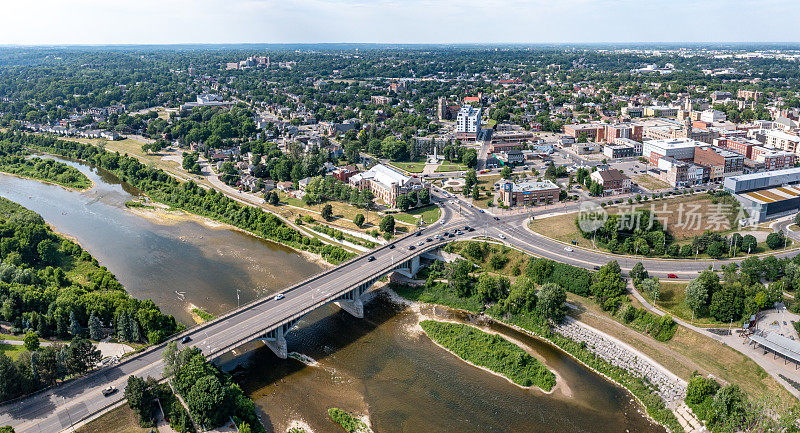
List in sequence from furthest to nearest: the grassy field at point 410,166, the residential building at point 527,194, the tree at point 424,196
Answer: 1. the grassy field at point 410,166
2. the tree at point 424,196
3. the residential building at point 527,194

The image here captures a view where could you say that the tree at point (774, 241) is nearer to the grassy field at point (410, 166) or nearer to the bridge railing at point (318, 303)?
the bridge railing at point (318, 303)

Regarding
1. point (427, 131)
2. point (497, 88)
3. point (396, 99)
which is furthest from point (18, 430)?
point (497, 88)

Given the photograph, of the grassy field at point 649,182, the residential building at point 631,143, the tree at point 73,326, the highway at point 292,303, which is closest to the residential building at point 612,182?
the grassy field at point 649,182

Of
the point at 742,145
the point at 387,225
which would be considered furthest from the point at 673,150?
the point at 387,225

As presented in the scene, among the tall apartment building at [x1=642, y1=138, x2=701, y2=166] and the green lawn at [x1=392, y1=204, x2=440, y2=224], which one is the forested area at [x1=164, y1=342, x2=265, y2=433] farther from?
the tall apartment building at [x1=642, y1=138, x2=701, y2=166]

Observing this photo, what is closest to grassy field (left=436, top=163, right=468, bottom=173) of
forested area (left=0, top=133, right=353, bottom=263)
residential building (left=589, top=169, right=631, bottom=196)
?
residential building (left=589, top=169, right=631, bottom=196)
